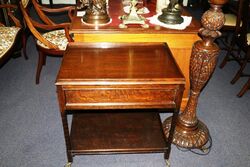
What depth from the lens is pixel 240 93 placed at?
9.25ft

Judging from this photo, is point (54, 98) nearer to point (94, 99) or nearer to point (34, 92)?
point (34, 92)

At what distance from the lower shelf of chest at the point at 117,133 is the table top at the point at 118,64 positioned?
616 millimetres

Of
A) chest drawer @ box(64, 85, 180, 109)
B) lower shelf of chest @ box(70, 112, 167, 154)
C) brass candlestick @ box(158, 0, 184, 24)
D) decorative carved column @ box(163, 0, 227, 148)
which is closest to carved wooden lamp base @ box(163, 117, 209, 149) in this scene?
decorative carved column @ box(163, 0, 227, 148)

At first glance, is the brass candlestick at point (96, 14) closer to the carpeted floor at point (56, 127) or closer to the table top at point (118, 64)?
the table top at point (118, 64)

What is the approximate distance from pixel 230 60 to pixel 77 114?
2254 millimetres

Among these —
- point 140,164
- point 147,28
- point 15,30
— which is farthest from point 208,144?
point 15,30

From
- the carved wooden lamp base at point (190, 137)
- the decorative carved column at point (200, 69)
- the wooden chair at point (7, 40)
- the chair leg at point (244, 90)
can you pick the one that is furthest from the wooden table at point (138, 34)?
the chair leg at point (244, 90)

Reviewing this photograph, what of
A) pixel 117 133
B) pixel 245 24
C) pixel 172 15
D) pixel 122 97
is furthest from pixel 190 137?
pixel 245 24

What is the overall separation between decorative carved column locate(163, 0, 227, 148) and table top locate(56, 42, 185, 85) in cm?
20

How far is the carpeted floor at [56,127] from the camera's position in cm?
200

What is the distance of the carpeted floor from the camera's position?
6.57ft

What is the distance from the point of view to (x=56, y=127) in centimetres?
232

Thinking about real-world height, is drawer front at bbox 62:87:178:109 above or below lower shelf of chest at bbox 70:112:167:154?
above

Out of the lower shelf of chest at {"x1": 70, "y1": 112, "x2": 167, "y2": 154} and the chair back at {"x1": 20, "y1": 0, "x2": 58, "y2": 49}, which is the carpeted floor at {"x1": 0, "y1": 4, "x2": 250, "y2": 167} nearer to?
the lower shelf of chest at {"x1": 70, "y1": 112, "x2": 167, "y2": 154}
